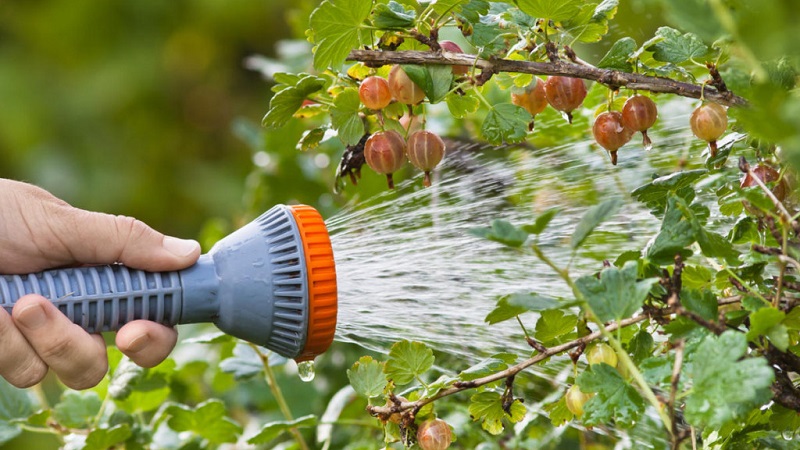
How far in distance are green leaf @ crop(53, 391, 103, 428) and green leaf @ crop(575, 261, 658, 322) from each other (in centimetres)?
68

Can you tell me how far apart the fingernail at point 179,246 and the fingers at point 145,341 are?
0.06 m

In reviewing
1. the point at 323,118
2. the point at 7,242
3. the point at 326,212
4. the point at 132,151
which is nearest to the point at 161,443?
the point at 7,242

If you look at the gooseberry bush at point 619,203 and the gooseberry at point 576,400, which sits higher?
the gooseberry bush at point 619,203

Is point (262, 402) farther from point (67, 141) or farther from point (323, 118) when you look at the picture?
point (67, 141)

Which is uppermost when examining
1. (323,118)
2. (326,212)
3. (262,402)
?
(323,118)

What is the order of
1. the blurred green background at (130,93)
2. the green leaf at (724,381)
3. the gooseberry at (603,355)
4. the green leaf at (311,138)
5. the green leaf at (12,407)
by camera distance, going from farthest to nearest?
1. the blurred green background at (130,93)
2. the green leaf at (12,407)
3. the green leaf at (311,138)
4. the gooseberry at (603,355)
5. the green leaf at (724,381)

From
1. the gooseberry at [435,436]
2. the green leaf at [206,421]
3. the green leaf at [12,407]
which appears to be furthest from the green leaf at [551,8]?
the green leaf at [12,407]

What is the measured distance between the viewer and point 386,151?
2.95ft

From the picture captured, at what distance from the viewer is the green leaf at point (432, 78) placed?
0.85 meters

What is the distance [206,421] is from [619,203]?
66 cm

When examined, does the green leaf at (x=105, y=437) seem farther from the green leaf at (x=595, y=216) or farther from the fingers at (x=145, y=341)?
the green leaf at (x=595, y=216)

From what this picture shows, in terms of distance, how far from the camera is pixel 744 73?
25.3 inches

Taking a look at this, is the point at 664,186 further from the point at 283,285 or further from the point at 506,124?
the point at 283,285

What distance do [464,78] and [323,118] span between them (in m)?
0.89
